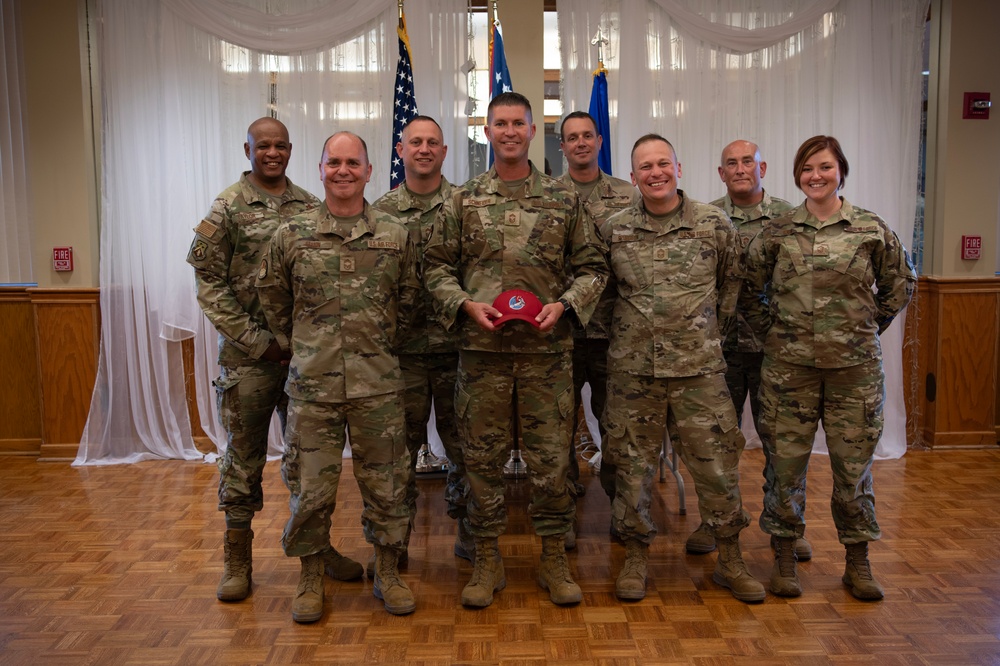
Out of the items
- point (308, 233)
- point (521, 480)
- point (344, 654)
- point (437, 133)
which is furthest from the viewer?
point (521, 480)

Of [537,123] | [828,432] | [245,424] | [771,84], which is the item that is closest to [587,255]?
[828,432]

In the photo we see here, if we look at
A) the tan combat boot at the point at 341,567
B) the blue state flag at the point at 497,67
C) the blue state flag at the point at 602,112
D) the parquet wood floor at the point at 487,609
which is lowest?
the parquet wood floor at the point at 487,609

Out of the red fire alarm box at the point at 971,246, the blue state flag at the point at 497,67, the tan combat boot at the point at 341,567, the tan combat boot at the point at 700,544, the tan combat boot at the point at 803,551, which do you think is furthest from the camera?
the red fire alarm box at the point at 971,246

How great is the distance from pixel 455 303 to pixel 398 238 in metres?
0.33

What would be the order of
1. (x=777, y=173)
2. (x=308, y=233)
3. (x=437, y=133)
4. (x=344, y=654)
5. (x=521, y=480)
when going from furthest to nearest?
(x=777, y=173) < (x=521, y=480) < (x=437, y=133) < (x=308, y=233) < (x=344, y=654)

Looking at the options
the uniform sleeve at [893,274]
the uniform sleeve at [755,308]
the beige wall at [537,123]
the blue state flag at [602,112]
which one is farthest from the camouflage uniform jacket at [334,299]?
the beige wall at [537,123]

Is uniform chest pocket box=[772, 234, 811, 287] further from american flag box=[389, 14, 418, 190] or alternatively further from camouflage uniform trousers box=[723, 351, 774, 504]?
american flag box=[389, 14, 418, 190]

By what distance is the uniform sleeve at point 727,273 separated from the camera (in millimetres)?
3270

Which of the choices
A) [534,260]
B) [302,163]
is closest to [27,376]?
[302,163]

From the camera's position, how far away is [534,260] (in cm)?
320

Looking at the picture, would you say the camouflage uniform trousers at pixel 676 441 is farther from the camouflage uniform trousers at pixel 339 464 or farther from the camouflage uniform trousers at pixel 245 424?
the camouflage uniform trousers at pixel 245 424

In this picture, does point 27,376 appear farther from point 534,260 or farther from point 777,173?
point 777,173

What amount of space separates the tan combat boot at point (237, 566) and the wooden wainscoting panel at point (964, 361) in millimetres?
4137

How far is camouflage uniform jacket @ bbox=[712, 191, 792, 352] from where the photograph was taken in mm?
3650
